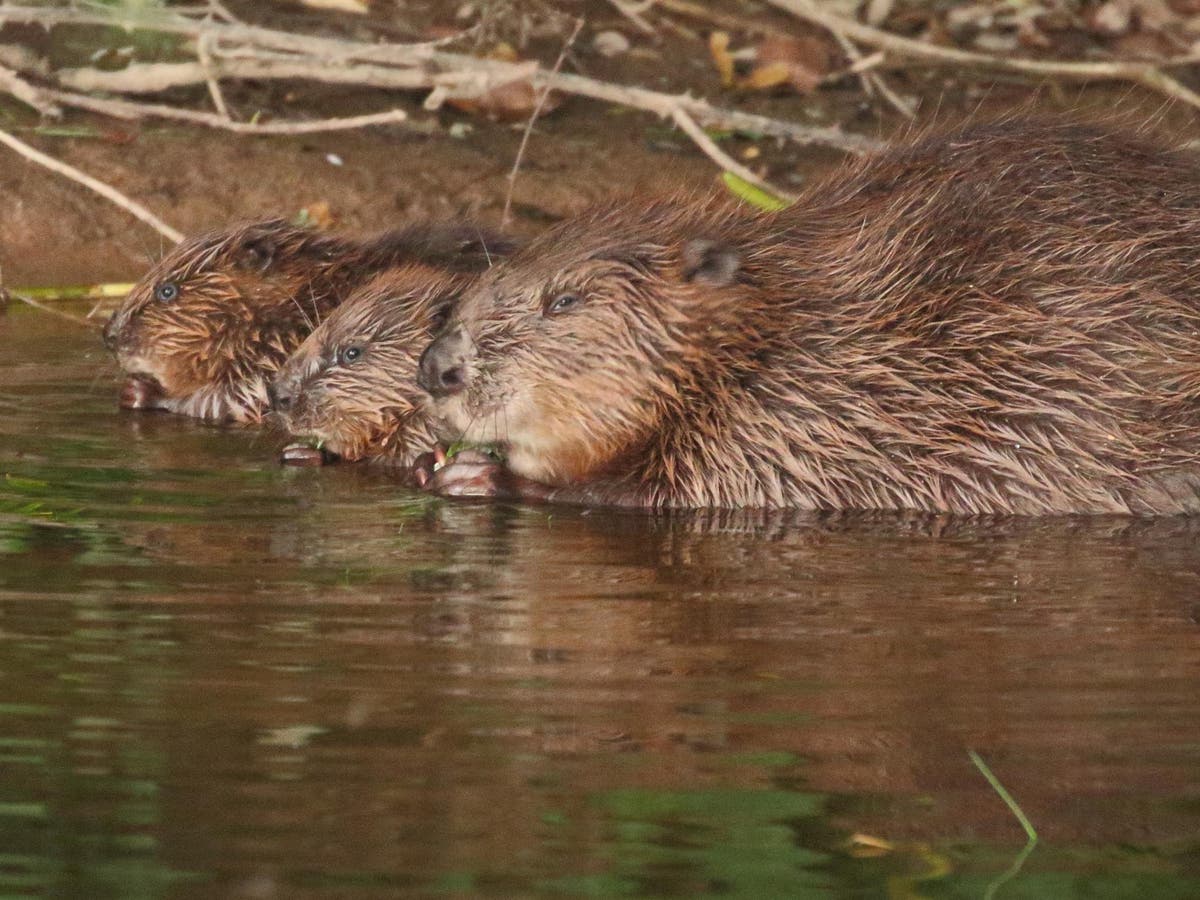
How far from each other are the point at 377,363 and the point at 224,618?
1.99 metres

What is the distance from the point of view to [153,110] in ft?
22.0

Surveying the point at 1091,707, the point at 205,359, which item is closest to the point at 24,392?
the point at 205,359

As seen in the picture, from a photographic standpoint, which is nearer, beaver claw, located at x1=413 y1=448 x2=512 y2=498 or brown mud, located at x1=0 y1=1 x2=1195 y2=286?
beaver claw, located at x1=413 y1=448 x2=512 y2=498

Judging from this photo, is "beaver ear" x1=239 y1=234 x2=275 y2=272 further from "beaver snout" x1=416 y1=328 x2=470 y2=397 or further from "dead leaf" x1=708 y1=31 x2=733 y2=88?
"dead leaf" x1=708 y1=31 x2=733 y2=88

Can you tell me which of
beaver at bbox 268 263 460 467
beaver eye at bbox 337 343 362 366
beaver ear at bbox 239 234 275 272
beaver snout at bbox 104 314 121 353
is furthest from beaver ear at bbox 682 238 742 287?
beaver snout at bbox 104 314 121 353

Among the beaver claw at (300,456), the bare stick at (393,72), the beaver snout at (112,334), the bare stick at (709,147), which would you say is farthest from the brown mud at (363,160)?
the beaver claw at (300,456)

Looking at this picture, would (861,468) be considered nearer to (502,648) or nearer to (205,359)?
(502,648)

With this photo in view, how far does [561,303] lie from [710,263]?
0.34 m

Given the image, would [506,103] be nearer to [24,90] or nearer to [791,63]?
[791,63]

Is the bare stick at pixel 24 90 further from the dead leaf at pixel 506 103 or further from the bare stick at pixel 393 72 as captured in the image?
the dead leaf at pixel 506 103

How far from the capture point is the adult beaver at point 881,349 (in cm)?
459

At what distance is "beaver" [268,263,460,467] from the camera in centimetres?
544

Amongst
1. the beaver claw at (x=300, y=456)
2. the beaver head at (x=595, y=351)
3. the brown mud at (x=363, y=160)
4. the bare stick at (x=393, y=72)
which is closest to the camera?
the beaver head at (x=595, y=351)

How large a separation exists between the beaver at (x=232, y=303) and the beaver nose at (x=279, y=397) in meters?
0.48
